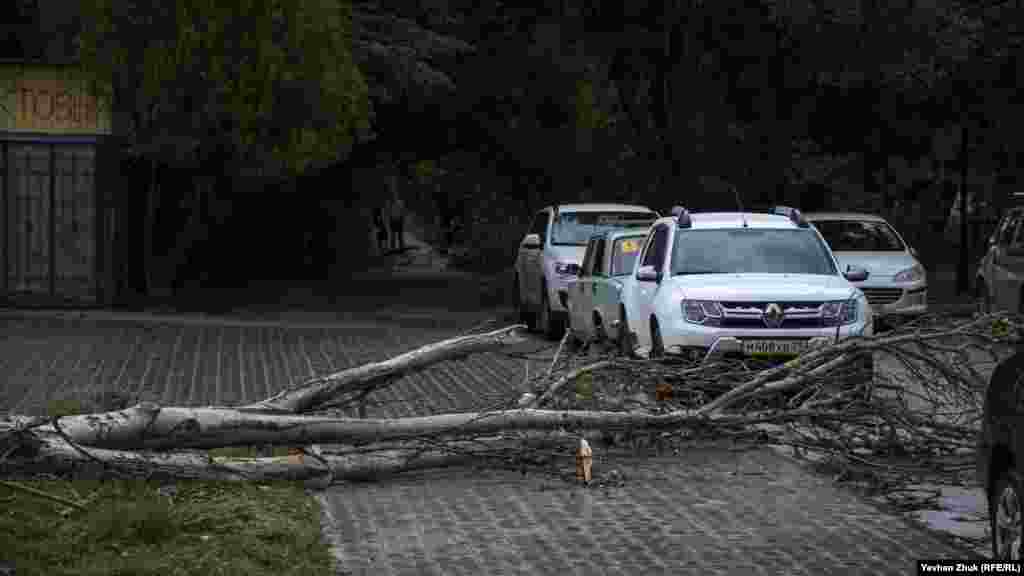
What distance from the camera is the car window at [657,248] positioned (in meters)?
17.2

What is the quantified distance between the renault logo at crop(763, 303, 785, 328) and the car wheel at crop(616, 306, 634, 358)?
156cm

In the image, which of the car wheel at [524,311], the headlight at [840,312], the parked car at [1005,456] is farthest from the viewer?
the car wheel at [524,311]

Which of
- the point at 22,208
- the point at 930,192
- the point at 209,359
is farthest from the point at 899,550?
the point at 930,192

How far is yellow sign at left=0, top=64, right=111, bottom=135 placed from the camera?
28.2 meters

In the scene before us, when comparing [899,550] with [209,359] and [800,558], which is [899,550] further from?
[209,359]

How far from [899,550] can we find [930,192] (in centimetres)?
4411

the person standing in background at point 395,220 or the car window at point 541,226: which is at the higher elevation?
the car window at point 541,226

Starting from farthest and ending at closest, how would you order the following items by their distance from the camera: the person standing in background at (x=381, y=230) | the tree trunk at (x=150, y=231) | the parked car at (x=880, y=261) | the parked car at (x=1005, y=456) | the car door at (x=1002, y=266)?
the person standing in background at (x=381, y=230), the tree trunk at (x=150, y=231), the parked car at (x=880, y=261), the car door at (x=1002, y=266), the parked car at (x=1005, y=456)

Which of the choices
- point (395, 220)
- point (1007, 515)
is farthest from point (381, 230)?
point (1007, 515)

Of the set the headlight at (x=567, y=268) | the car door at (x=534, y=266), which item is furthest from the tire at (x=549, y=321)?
the headlight at (x=567, y=268)

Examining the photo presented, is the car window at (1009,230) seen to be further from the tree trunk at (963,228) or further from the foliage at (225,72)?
the tree trunk at (963,228)

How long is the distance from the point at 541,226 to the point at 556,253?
2129 millimetres

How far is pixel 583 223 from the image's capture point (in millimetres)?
26219

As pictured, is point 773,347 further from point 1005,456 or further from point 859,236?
point 859,236
